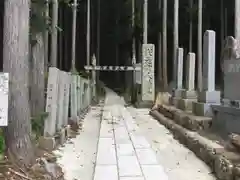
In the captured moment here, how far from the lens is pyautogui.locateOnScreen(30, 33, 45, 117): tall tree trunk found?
7656mm

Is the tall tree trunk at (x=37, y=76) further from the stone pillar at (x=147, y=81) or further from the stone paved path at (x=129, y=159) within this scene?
the stone pillar at (x=147, y=81)

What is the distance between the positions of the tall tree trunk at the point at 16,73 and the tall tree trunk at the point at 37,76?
3.22 m

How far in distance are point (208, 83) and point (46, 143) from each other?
3.90 metres

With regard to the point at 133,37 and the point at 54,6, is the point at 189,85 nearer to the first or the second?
the point at 54,6

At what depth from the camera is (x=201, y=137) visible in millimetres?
6469

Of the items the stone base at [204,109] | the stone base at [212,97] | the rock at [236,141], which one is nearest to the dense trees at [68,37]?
the rock at [236,141]

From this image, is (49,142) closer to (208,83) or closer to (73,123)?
(73,123)

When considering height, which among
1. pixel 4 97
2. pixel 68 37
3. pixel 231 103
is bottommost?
pixel 231 103

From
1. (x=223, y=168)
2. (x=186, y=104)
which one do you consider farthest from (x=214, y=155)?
(x=186, y=104)

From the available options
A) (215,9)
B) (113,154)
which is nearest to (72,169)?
(113,154)

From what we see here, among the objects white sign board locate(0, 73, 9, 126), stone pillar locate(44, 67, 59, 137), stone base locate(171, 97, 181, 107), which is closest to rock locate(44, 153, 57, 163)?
stone pillar locate(44, 67, 59, 137)

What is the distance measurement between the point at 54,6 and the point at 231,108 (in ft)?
26.9

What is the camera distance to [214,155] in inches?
201

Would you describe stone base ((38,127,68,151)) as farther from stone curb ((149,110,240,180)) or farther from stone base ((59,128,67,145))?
stone curb ((149,110,240,180))
